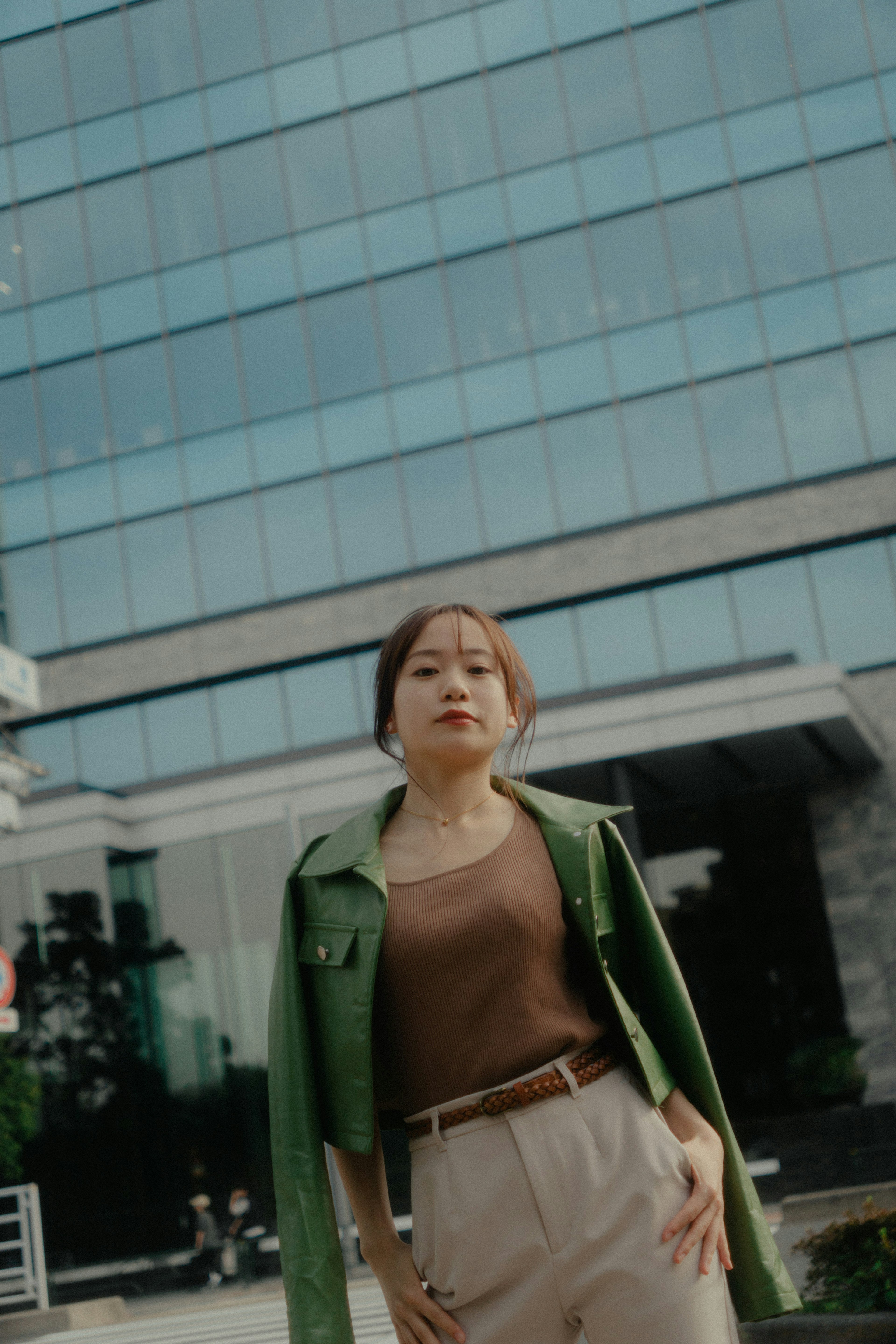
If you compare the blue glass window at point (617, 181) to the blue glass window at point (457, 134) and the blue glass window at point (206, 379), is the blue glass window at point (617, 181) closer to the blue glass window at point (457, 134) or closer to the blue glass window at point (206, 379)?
the blue glass window at point (457, 134)

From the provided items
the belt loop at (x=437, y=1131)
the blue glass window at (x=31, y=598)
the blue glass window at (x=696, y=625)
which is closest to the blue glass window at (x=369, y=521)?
the blue glass window at (x=696, y=625)

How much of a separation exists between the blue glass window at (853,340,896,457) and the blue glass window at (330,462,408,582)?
22.2ft

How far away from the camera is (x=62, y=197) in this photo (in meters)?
20.7

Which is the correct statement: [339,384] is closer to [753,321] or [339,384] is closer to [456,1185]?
[753,321]

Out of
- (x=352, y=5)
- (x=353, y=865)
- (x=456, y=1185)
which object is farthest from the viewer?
(x=352, y=5)

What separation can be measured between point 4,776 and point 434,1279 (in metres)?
14.1

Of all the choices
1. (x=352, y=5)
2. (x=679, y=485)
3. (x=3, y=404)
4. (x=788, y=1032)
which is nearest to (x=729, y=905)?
(x=788, y=1032)

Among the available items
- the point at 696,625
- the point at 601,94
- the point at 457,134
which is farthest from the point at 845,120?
the point at 696,625

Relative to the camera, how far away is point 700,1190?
1924 millimetres

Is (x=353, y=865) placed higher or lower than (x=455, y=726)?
lower

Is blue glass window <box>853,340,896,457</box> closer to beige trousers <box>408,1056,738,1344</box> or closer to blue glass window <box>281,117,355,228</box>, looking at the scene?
blue glass window <box>281,117,355,228</box>

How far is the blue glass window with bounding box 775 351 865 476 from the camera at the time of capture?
1741cm

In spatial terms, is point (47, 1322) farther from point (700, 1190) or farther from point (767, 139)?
point (767, 139)

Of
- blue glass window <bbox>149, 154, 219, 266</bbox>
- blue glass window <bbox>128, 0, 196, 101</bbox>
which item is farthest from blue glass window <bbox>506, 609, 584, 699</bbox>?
blue glass window <bbox>128, 0, 196, 101</bbox>
